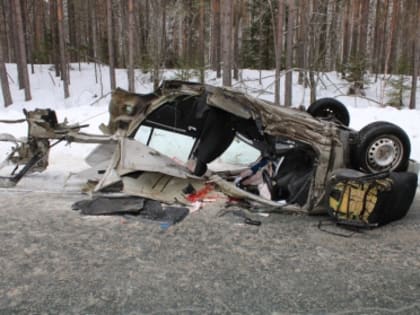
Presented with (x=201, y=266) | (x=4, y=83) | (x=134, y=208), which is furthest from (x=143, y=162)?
(x=4, y=83)

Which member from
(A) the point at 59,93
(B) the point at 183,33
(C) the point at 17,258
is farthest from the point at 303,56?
(B) the point at 183,33

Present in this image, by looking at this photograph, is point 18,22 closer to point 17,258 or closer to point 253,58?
point 253,58

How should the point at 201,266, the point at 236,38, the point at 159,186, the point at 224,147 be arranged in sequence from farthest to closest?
the point at 236,38, the point at 224,147, the point at 159,186, the point at 201,266

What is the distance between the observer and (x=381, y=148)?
439 cm

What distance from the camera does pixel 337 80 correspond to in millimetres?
24219

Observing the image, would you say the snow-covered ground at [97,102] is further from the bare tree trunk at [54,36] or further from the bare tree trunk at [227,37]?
the bare tree trunk at [54,36]

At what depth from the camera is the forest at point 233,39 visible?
17.3 m

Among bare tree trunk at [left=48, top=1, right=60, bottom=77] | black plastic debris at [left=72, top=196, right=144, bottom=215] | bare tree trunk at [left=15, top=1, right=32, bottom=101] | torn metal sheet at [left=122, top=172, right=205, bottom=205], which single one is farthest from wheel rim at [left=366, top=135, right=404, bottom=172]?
bare tree trunk at [left=48, top=1, right=60, bottom=77]

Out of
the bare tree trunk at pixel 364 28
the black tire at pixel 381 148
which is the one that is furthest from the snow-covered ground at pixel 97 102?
the bare tree trunk at pixel 364 28

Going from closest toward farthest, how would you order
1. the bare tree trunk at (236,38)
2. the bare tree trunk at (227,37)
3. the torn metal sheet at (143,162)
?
1. the torn metal sheet at (143,162)
2. the bare tree trunk at (227,37)
3. the bare tree trunk at (236,38)

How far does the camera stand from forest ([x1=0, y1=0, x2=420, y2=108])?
1731cm

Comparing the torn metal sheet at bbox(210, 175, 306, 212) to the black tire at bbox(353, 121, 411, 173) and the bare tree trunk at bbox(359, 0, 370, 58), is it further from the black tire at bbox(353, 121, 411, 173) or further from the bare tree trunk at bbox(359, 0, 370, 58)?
the bare tree trunk at bbox(359, 0, 370, 58)

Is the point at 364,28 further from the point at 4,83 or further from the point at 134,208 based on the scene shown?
the point at 134,208

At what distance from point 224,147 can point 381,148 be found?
6.41 feet
